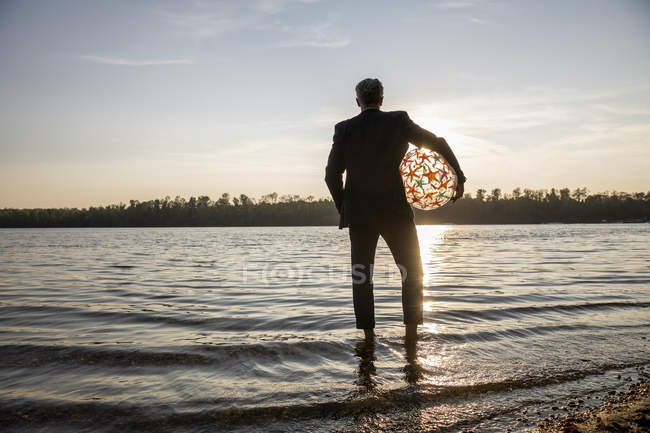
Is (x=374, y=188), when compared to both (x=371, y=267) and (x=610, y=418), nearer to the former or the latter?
(x=371, y=267)

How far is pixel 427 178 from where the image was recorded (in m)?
4.81

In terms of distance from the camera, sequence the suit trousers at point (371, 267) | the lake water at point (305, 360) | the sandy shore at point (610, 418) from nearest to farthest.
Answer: the sandy shore at point (610, 418)
the lake water at point (305, 360)
the suit trousers at point (371, 267)

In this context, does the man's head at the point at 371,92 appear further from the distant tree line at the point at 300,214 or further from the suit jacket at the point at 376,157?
the distant tree line at the point at 300,214

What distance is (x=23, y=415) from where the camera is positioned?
2561 mm

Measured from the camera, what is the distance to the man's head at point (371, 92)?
4.09 metres

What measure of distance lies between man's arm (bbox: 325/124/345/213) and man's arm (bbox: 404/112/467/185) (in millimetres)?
669

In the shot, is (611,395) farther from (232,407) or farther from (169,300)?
(169,300)

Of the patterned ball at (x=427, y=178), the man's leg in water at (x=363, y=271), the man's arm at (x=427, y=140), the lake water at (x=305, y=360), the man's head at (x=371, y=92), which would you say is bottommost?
the lake water at (x=305, y=360)

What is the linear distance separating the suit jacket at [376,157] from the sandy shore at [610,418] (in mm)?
2083

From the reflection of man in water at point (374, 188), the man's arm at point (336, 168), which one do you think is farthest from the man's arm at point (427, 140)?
the man's arm at point (336, 168)

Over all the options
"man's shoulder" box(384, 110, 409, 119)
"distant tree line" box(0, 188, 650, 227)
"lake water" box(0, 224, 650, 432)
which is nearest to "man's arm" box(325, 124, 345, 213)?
"man's shoulder" box(384, 110, 409, 119)

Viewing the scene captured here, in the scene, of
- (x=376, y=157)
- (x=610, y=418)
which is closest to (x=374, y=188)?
(x=376, y=157)

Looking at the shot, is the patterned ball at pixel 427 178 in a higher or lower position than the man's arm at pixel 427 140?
lower

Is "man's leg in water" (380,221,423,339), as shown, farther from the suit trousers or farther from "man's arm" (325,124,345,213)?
"man's arm" (325,124,345,213)
